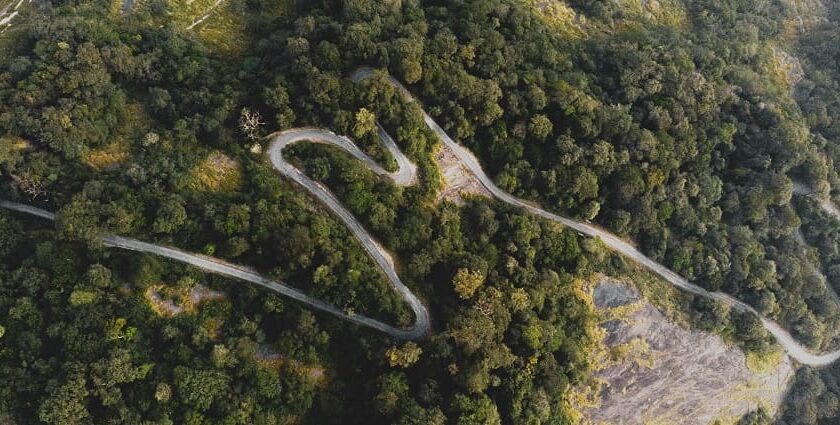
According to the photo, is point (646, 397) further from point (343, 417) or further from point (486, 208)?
point (343, 417)

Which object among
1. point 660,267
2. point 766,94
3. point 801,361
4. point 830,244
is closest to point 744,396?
point 801,361

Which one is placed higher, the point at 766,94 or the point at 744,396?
the point at 766,94

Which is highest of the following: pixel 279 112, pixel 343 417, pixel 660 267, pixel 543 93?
pixel 543 93

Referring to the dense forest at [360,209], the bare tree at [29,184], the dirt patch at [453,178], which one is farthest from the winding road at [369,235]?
the bare tree at [29,184]

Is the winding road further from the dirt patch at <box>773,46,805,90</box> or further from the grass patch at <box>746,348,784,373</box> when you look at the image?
the dirt patch at <box>773,46,805,90</box>

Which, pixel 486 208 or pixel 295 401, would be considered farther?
pixel 486 208
